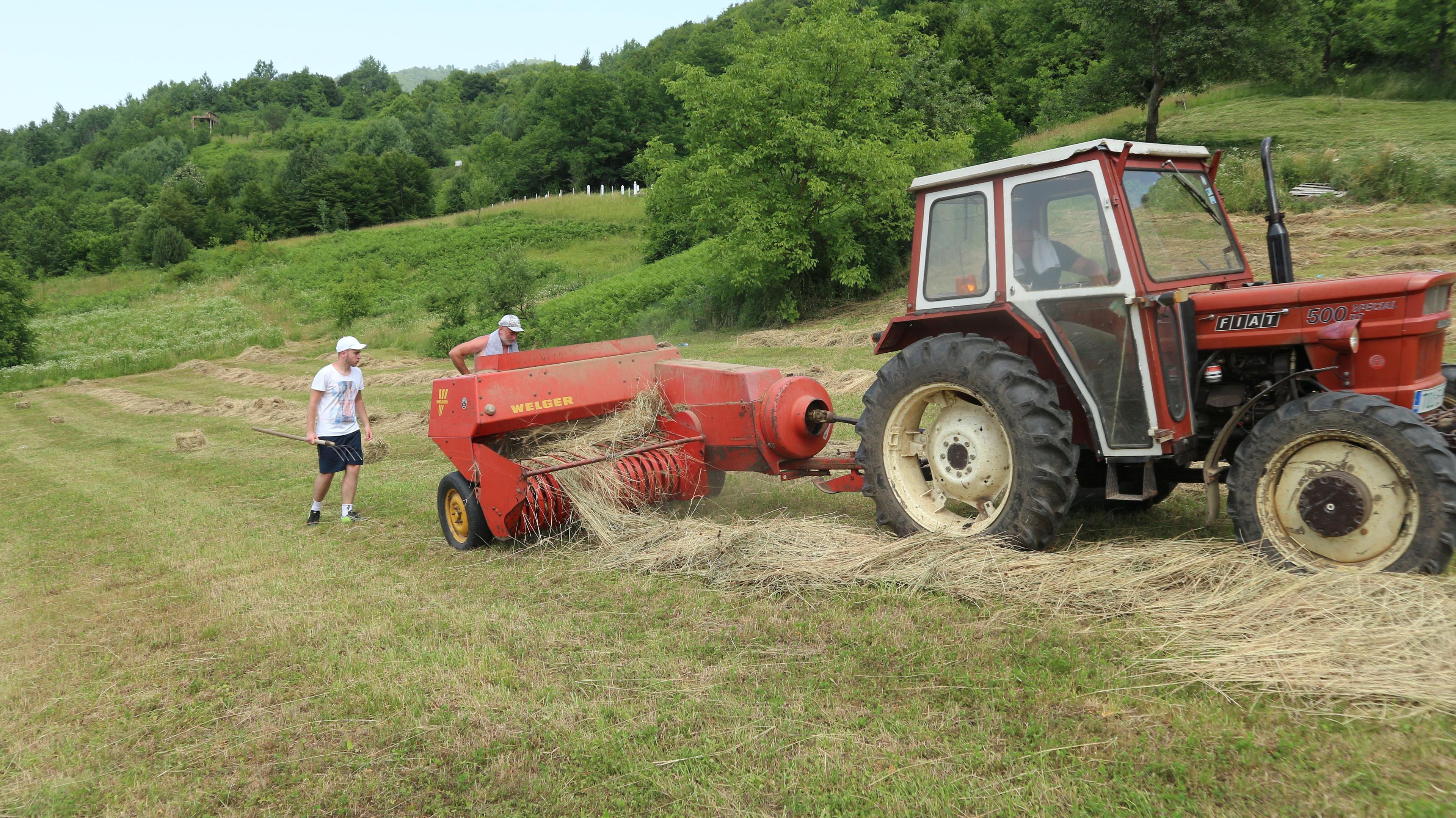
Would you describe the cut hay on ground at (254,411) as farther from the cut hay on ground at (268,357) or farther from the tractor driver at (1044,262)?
the tractor driver at (1044,262)

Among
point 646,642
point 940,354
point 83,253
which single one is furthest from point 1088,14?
point 83,253

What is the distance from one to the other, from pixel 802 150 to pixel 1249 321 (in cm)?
1980

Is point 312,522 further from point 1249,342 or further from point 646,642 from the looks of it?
point 1249,342

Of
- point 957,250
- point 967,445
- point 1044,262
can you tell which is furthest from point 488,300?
point 1044,262

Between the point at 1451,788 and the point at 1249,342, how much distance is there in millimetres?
2522

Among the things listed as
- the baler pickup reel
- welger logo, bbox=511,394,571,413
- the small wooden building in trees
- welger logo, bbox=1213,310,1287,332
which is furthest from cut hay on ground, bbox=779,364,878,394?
the small wooden building in trees

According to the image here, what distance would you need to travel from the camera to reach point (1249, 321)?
472 cm

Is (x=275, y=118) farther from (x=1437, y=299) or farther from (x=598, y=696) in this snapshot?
(x=1437, y=299)

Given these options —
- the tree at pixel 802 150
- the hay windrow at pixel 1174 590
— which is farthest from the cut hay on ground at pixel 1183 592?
the tree at pixel 802 150

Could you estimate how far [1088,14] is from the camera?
29.7 metres

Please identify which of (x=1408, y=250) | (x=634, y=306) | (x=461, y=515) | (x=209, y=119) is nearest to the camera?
(x=461, y=515)

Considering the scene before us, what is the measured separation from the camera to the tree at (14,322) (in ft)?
110

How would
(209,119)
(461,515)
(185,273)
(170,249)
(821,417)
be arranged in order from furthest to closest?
1. (209,119)
2. (170,249)
3. (185,273)
4. (461,515)
5. (821,417)

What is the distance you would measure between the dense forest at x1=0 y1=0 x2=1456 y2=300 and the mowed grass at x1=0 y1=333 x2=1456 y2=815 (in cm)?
1879
